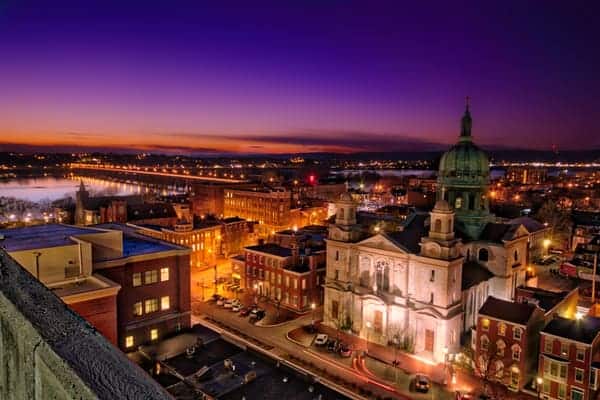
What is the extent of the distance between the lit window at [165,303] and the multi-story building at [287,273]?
17870 millimetres

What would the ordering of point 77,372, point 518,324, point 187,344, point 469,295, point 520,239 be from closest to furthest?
point 77,372 < point 187,344 < point 518,324 < point 469,295 < point 520,239

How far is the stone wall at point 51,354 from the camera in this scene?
297cm

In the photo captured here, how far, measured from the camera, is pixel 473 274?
142 feet

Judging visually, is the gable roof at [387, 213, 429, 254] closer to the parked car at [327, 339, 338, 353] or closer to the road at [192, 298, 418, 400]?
the parked car at [327, 339, 338, 353]

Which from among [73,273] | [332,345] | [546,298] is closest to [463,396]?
[332,345]

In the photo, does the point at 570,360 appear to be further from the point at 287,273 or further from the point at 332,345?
the point at 287,273

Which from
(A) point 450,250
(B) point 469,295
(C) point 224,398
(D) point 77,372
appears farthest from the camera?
(B) point 469,295

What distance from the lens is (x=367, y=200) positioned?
12800cm

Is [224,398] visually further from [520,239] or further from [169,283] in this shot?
[520,239]

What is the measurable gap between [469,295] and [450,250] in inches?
238

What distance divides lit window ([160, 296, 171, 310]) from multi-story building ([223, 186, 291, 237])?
5016 cm

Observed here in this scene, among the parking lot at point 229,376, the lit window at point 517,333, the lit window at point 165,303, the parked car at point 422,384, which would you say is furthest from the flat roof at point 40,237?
the lit window at point 517,333

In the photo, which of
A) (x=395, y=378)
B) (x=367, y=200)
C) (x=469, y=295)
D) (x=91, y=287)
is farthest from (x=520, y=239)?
(x=367, y=200)

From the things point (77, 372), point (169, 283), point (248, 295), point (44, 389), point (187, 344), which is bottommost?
point (248, 295)
